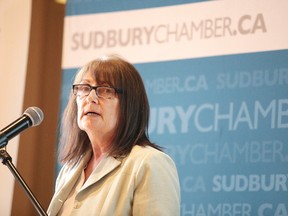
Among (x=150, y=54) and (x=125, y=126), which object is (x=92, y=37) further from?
(x=125, y=126)

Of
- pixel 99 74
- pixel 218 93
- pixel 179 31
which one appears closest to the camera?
pixel 99 74

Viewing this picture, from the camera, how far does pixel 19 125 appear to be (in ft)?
7.64

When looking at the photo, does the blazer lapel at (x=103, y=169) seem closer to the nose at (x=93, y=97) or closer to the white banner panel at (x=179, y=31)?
the nose at (x=93, y=97)

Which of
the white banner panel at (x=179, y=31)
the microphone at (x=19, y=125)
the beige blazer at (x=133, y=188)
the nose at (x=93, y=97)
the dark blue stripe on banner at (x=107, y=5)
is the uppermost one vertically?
the dark blue stripe on banner at (x=107, y=5)

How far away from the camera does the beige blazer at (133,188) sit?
2420 mm

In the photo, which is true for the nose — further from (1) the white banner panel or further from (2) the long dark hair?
(1) the white banner panel

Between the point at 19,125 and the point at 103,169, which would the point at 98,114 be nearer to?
the point at 103,169

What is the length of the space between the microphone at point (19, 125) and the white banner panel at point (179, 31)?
158 centimetres

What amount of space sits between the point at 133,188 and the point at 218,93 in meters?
1.34

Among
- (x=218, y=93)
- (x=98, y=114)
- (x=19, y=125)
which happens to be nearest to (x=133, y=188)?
(x=98, y=114)

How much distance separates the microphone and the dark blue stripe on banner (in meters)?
1.73

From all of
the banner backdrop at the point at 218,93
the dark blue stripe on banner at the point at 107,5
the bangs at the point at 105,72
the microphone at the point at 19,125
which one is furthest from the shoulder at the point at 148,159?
the dark blue stripe on banner at the point at 107,5

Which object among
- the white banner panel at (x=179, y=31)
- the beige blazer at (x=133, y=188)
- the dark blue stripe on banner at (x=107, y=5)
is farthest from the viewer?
the dark blue stripe on banner at (x=107, y=5)

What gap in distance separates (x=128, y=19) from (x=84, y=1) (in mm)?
379
